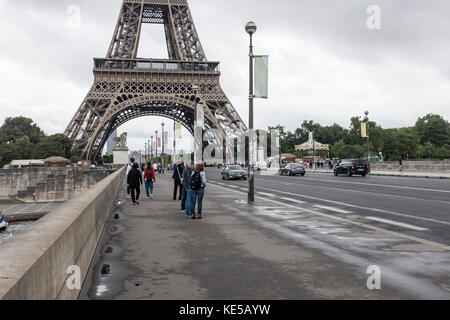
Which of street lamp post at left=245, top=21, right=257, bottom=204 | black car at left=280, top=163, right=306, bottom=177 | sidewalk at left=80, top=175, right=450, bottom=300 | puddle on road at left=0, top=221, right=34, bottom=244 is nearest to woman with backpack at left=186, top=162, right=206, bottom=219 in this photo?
sidewalk at left=80, top=175, right=450, bottom=300

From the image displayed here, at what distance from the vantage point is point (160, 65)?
6775 cm

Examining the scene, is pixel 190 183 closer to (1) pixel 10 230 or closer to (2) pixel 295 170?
(1) pixel 10 230

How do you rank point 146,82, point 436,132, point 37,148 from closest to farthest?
point 146,82
point 37,148
point 436,132

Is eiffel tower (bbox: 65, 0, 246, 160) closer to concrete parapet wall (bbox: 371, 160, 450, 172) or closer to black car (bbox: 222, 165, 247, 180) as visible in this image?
concrete parapet wall (bbox: 371, 160, 450, 172)

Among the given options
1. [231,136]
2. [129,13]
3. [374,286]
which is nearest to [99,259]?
[374,286]

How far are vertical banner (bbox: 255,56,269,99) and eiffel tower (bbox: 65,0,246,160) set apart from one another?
4445 centimetres

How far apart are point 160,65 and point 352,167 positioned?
39.2m

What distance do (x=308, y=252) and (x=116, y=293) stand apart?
138 inches

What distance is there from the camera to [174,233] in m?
9.46

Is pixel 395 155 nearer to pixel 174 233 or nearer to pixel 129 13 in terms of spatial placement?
pixel 129 13

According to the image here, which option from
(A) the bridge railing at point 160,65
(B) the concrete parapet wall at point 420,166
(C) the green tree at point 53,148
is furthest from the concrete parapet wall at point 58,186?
(B) the concrete parapet wall at point 420,166

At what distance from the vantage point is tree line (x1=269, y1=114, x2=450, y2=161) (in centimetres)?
10392

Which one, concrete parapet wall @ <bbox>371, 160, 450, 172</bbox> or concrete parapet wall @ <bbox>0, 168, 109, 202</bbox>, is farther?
concrete parapet wall @ <bbox>0, 168, 109, 202</bbox>

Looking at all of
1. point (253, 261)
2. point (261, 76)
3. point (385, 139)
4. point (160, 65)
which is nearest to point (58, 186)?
point (160, 65)
